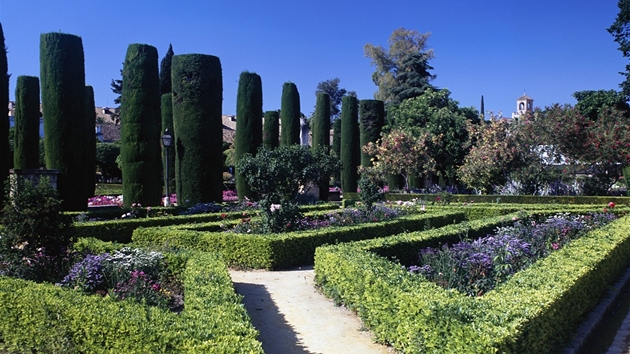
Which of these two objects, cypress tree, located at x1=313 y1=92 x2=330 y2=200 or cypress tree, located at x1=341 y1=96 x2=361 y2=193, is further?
cypress tree, located at x1=313 y1=92 x2=330 y2=200

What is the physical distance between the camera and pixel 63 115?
15617 mm

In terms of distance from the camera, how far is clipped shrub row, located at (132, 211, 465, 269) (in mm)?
8875

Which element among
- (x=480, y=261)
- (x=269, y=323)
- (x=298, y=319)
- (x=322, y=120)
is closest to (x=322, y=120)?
(x=322, y=120)

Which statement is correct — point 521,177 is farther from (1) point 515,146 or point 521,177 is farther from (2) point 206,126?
(2) point 206,126

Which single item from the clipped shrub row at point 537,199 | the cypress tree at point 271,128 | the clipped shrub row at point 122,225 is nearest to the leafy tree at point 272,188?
the clipped shrub row at point 122,225

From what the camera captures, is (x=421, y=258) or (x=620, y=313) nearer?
A: (x=620, y=313)

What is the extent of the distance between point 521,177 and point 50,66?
60.6 feet

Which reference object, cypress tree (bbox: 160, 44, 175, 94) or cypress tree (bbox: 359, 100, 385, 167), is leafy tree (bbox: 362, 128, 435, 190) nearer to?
cypress tree (bbox: 359, 100, 385, 167)

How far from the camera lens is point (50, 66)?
51.2ft

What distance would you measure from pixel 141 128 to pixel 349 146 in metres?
14.7

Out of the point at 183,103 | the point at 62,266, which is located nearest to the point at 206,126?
the point at 183,103

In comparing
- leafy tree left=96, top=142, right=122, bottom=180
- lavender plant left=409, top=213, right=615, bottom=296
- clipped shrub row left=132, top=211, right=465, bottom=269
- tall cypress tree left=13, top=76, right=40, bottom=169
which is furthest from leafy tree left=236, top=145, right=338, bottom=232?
leafy tree left=96, top=142, right=122, bottom=180

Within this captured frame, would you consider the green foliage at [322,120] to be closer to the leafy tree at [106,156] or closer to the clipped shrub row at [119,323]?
the leafy tree at [106,156]

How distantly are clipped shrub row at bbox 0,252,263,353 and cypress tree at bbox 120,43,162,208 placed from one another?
437 inches
